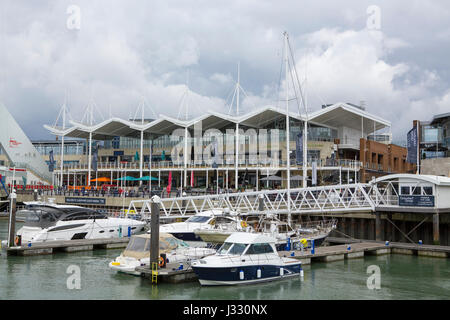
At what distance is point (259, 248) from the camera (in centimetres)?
2162

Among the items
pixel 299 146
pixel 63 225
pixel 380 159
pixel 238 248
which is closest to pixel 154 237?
pixel 238 248

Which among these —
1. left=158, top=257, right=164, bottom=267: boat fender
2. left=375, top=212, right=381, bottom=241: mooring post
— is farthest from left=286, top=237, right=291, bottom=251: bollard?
left=158, top=257, right=164, bottom=267: boat fender

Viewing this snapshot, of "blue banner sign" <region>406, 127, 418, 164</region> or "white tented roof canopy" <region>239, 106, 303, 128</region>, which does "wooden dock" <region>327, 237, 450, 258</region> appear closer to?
"blue banner sign" <region>406, 127, 418, 164</region>

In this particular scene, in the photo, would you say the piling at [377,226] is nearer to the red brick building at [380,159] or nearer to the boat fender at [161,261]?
the boat fender at [161,261]

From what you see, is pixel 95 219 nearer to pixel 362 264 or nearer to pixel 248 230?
pixel 248 230

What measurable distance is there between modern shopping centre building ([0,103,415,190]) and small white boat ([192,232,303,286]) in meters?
31.1

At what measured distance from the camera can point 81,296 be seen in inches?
743

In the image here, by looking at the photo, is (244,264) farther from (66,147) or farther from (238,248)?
(66,147)

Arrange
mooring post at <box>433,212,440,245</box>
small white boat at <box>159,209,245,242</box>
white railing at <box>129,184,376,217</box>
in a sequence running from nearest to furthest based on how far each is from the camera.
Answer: mooring post at <box>433,212,440,245</box>, small white boat at <box>159,209,245,242</box>, white railing at <box>129,184,376,217</box>

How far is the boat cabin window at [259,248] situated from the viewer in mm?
21250

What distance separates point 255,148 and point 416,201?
3894 cm

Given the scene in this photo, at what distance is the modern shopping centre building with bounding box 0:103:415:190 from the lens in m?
63.1
